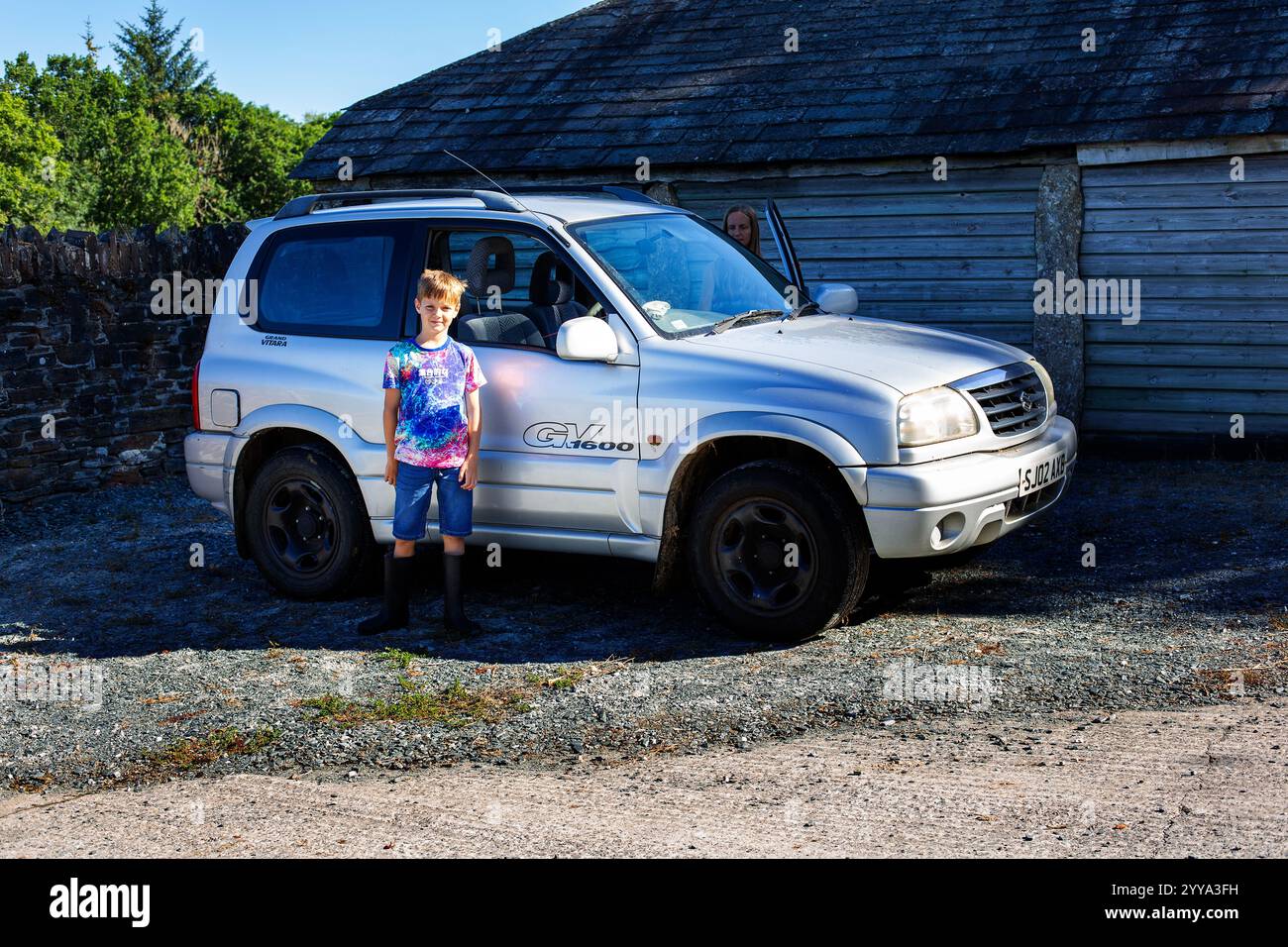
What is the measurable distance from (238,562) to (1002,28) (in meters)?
8.90

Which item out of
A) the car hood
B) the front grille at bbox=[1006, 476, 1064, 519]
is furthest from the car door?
the front grille at bbox=[1006, 476, 1064, 519]

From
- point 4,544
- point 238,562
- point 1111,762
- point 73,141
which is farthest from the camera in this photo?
point 73,141

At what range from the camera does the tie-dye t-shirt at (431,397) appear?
6547mm

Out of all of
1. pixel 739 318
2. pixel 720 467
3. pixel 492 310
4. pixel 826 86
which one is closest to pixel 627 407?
pixel 720 467

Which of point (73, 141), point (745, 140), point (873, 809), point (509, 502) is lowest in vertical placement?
point (873, 809)

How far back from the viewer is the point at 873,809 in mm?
4484

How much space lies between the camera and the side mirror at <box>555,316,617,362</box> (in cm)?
639

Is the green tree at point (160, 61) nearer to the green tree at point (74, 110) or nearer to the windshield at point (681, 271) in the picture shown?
the green tree at point (74, 110)

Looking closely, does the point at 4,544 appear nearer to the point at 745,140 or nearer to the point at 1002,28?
the point at 745,140

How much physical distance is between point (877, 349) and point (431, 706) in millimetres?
2635

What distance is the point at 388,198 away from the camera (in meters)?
7.51

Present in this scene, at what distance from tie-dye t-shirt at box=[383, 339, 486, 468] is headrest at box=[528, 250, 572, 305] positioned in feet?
2.14

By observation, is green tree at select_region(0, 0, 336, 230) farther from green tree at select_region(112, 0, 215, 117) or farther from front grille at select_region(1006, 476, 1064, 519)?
front grille at select_region(1006, 476, 1064, 519)

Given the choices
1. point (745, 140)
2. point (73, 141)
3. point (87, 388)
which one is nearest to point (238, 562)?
point (87, 388)
